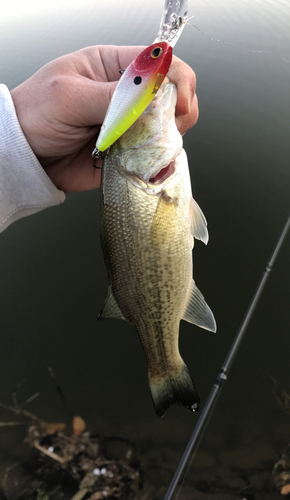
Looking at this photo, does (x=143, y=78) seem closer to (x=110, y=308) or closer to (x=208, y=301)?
(x=110, y=308)

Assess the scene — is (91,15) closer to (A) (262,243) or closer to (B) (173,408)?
(A) (262,243)

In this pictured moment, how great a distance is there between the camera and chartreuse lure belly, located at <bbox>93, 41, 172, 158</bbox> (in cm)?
97

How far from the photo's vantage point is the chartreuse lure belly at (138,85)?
0.97 m

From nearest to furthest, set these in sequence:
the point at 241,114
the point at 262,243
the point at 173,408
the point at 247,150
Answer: the point at 173,408, the point at 262,243, the point at 247,150, the point at 241,114

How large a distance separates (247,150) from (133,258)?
3.66m

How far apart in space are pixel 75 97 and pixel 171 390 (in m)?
1.69

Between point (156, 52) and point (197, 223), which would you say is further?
point (197, 223)

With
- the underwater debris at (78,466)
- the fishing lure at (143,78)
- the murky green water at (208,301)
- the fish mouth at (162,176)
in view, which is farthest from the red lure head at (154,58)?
the underwater debris at (78,466)

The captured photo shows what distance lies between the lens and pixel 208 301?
10.3 ft

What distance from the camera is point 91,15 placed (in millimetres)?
9148

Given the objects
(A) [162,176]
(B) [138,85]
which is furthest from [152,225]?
(B) [138,85]

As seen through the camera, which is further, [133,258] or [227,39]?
[227,39]

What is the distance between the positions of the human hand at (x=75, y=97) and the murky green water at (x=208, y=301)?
1.97 m

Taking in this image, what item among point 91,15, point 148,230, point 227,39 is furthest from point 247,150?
point 91,15
